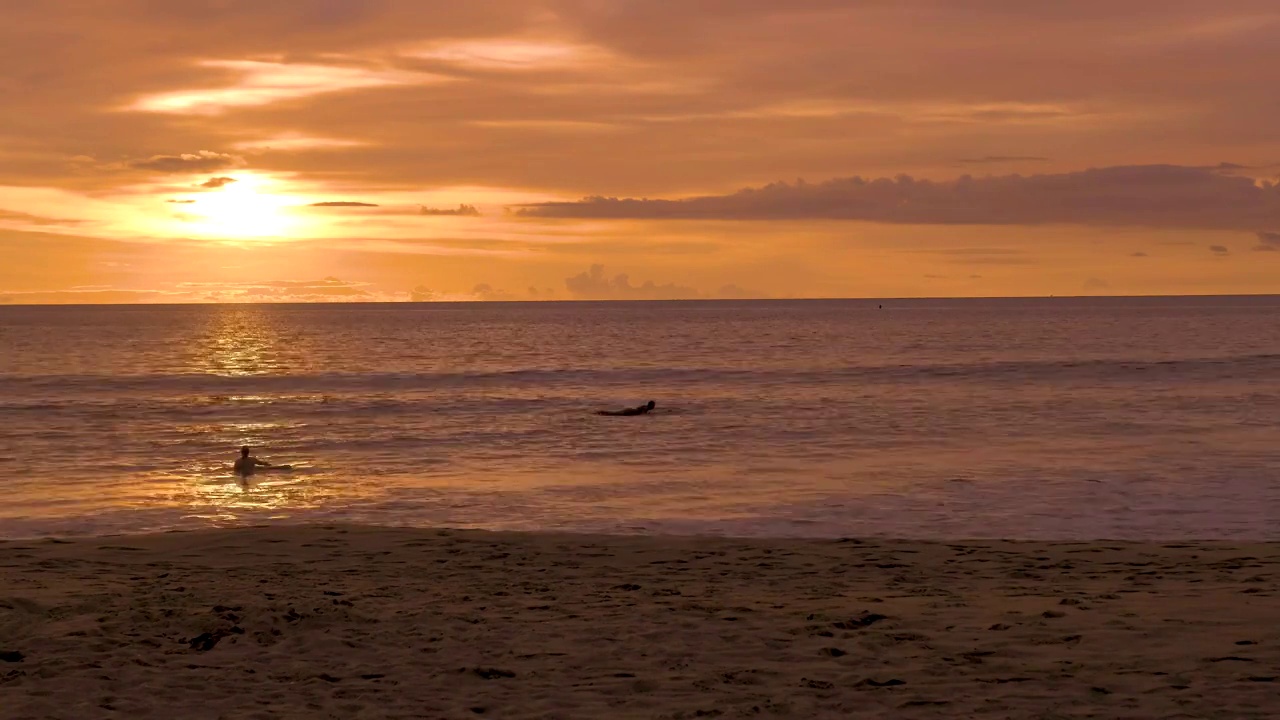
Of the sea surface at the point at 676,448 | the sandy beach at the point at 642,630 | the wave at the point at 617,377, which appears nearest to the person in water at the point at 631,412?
the sea surface at the point at 676,448

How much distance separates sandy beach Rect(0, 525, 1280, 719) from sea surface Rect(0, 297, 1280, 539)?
3.68m

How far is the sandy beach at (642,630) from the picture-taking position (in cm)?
903

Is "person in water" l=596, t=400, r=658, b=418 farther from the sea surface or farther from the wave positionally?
the wave

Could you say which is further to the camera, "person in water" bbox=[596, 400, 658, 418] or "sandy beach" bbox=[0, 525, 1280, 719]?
"person in water" bbox=[596, 400, 658, 418]

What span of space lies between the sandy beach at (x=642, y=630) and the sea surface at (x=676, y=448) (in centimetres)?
368

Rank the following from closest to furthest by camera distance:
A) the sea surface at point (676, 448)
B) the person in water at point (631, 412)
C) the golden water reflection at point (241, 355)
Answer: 1. the sea surface at point (676, 448)
2. the person in water at point (631, 412)
3. the golden water reflection at point (241, 355)

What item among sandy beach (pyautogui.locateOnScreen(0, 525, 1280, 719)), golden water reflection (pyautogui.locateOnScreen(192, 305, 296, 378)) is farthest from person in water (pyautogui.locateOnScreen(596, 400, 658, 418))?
golden water reflection (pyautogui.locateOnScreen(192, 305, 296, 378))

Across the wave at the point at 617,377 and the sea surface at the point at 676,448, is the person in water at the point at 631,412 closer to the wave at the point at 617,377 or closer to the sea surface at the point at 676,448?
the sea surface at the point at 676,448

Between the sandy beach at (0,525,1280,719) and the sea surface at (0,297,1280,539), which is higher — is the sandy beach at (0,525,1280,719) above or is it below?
above

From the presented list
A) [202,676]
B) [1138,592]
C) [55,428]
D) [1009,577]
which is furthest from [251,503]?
[55,428]

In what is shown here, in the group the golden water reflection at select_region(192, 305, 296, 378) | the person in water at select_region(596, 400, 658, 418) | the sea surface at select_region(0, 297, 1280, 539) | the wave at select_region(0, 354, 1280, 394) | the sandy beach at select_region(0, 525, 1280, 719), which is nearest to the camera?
the sandy beach at select_region(0, 525, 1280, 719)

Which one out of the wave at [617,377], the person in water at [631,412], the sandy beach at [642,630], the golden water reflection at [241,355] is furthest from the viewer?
the golden water reflection at [241,355]

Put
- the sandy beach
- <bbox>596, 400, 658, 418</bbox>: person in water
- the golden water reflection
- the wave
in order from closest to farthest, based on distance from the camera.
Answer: the sandy beach → <bbox>596, 400, 658, 418</bbox>: person in water → the wave → the golden water reflection

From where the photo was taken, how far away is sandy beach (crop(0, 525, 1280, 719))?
903 centimetres
